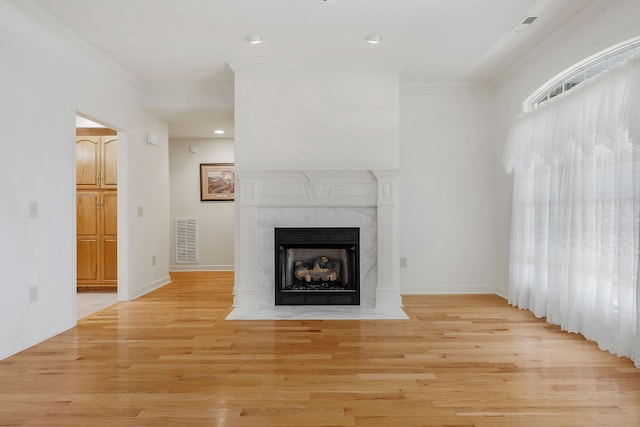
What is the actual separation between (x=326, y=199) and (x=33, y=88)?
277cm

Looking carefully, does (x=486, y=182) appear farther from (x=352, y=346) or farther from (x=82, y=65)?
(x=82, y=65)

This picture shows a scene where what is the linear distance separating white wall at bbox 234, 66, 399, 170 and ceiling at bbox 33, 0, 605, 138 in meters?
0.18

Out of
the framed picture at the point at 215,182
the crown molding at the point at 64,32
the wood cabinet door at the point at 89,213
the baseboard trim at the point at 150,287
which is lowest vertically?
the baseboard trim at the point at 150,287

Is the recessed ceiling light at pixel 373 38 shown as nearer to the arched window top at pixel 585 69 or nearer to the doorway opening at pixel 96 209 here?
the arched window top at pixel 585 69

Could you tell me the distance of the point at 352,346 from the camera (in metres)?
3.05

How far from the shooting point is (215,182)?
726cm

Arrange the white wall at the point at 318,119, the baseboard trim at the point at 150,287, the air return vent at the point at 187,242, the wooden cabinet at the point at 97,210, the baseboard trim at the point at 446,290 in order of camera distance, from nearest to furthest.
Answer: the white wall at the point at 318,119
the baseboard trim at the point at 150,287
the baseboard trim at the point at 446,290
the wooden cabinet at the point at 97,210
the air return vent at the point at 187,242

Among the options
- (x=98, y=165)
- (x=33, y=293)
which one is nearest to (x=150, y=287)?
(x=98, y=165)

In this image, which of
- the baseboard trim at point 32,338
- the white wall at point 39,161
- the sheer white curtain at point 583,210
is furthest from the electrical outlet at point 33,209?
the sheer white curtain at point 583,210

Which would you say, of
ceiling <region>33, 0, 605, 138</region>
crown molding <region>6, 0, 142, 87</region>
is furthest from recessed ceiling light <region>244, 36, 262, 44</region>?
crown molding <region>6, 0, 142, 87</region>

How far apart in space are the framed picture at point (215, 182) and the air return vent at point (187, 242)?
1.81 ft

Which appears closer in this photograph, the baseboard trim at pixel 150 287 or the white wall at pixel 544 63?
the white wall at pixel 544 63

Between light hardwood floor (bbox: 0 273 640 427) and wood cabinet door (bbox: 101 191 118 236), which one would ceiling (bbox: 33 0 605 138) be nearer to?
wood cabinet door (bbox: 101 191 118 236)

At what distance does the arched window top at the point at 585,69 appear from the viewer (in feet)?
9.62
